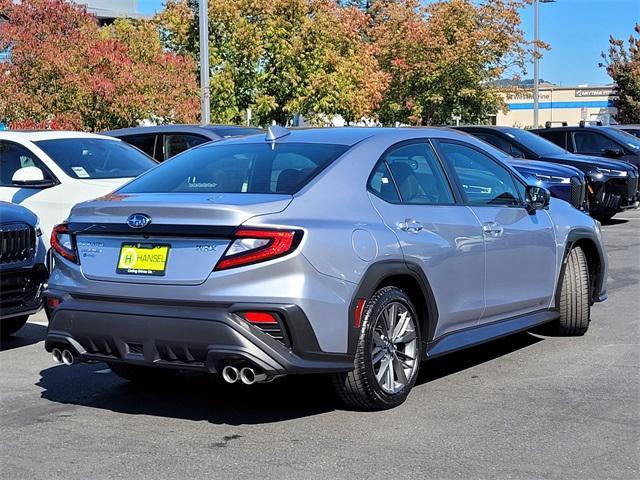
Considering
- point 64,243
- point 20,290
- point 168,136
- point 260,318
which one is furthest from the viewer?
point 168,136

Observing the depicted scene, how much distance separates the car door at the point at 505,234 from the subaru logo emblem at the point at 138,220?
7.15ft

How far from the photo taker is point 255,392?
19.9 feet

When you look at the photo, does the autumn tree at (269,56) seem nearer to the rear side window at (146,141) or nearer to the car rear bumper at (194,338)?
the rear side window at (146,141)

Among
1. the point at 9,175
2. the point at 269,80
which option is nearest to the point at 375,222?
the point at 9,175

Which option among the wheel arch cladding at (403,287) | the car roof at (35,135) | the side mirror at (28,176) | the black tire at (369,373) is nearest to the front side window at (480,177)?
the wheel arch cladding at (403,287)

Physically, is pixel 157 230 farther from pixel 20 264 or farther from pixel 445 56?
pixel 445 56

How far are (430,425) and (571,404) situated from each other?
95cm

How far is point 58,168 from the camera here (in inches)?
387

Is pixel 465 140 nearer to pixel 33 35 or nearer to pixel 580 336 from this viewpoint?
pixel 580 336

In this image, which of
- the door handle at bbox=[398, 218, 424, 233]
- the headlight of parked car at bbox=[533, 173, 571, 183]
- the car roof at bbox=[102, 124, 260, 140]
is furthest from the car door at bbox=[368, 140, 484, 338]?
the headlight of parked car at bbox=[533, 173, 571, 183]

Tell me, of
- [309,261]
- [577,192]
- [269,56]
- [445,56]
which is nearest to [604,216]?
[577,192]

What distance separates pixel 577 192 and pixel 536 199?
25.0 feet

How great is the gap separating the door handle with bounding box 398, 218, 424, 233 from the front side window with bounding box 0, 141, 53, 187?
5.48 metres

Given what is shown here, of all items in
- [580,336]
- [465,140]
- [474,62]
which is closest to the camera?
[465,140]
